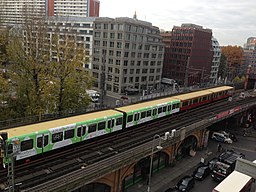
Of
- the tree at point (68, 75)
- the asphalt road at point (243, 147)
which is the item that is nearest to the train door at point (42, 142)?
the tree at point (68, 75)

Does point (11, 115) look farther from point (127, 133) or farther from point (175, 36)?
point (175, 36)

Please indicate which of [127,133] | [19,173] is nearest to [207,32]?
[127,133]

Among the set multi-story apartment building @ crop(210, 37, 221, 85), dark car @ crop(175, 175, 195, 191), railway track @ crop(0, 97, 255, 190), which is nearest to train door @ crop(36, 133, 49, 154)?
railway track @ crop(0, 97, 255, 190)

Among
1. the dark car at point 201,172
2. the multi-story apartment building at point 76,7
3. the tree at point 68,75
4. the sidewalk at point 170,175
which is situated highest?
the multi-story apartment building at point 76,7

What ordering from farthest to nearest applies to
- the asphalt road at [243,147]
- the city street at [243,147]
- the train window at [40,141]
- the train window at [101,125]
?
the city street at [243,147]
the asphalt road at [243,147]
the train window at [101,125]
the train window at [40,141]

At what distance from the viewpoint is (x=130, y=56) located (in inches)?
2867

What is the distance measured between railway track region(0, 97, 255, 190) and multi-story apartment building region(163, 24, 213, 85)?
2342 inches

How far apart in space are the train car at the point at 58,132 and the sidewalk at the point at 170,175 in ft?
26.8

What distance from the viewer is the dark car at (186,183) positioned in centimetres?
2943

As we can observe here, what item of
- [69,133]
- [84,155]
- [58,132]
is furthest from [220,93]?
[58,132]

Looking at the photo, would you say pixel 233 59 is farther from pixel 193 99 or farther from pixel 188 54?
pixel 193 99

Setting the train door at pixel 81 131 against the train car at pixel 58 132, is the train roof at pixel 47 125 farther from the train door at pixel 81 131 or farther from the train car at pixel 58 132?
the train door at pixel 81 131

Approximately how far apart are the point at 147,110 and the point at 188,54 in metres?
65.5

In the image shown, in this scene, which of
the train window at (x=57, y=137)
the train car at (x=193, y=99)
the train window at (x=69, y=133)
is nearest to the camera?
the train window at (x=57, y=137)
